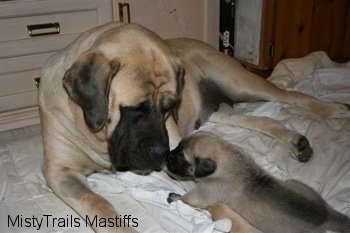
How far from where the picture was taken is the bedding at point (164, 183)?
1284 mm

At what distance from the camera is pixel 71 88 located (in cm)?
123

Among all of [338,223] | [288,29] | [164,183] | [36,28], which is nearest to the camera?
[338,223]

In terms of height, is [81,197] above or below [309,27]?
below

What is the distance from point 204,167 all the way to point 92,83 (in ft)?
1.46

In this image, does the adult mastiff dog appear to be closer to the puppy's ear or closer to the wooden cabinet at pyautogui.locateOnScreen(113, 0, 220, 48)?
the puppy's ear

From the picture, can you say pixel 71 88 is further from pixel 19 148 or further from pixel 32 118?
pixel 32 118

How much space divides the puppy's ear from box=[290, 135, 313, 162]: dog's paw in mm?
345

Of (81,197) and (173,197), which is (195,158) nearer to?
(173,197)

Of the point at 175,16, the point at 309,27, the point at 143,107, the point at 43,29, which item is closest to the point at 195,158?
the point at 143,107

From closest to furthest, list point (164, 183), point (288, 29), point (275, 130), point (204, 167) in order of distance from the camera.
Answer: point (204, 167) < point (164, 183) < point (275, 130) < point (288, 29)

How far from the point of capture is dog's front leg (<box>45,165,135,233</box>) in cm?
125

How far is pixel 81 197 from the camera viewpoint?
135 cm

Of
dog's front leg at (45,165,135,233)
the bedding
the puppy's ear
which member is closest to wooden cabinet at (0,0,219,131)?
the bedding

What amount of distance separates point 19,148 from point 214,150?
770 mm
